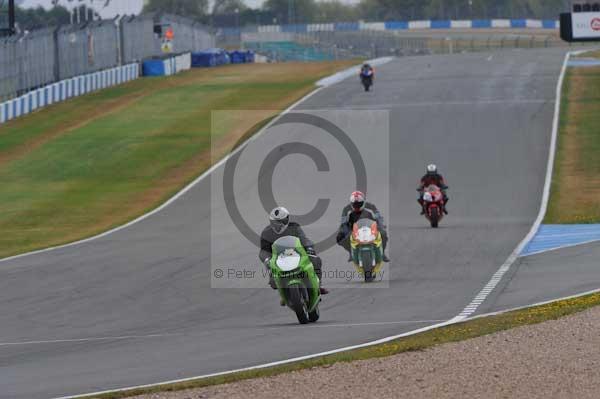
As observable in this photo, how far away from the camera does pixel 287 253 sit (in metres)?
15.3

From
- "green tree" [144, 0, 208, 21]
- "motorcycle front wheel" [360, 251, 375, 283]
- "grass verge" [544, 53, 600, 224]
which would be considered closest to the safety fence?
"grass verge" [544, 53, 600, 224]

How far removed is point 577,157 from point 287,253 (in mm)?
26351

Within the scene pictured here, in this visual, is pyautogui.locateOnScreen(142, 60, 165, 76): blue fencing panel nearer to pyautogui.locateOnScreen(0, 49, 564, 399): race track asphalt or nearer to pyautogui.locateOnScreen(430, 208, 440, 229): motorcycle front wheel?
pyautogui.locateOnScreen(0, 49, 564, 399): race track asphalt

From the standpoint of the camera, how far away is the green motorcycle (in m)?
15.2

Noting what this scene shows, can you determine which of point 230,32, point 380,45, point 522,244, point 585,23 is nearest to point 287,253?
point 522,244

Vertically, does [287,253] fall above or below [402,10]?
below

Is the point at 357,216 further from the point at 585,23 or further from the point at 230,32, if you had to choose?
the point at 230,32

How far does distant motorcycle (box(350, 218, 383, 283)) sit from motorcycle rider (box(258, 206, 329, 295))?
12.7 ft

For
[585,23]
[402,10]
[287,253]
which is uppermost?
[402,10]

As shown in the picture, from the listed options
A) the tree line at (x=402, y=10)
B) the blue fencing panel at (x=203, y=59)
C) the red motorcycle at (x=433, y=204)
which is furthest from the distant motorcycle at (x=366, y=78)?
the tree line at (x=402, y=10)

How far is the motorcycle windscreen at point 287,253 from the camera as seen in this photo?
15.2 m

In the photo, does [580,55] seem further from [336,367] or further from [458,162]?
[336,367]

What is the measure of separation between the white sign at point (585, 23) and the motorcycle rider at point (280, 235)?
1080 inches

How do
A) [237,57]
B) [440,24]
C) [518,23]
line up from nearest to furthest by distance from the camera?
[237,57] < [440,24] < [518,23]
